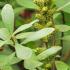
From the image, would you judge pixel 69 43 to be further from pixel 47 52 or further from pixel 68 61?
pixel 47 52

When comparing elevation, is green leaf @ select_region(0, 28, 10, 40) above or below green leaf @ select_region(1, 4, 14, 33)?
below

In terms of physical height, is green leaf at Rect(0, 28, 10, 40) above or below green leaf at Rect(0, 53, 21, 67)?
above

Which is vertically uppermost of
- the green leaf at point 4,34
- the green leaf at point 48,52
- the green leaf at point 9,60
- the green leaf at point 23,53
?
the green leaf at point 4,34

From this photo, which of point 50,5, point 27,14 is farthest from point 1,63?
point 27,14

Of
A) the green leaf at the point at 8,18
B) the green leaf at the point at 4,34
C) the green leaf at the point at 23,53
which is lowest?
the green leaf at the point at 23,53

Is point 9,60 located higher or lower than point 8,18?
lower

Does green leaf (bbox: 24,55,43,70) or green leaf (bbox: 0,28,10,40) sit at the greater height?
green leaf (bbox: 0,28,10,40)

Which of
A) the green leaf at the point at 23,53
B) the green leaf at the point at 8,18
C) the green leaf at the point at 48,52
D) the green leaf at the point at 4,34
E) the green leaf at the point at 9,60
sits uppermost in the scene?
the green leaf at the point at 8,18

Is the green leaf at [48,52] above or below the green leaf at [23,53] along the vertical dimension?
below

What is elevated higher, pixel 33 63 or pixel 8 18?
pixel 8 18

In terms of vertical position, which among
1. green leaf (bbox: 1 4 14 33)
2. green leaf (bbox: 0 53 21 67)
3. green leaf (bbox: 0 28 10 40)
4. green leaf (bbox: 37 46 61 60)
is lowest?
green leaf (bbox: 0 53 21 67)

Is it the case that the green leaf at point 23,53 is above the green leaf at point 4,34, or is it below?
below

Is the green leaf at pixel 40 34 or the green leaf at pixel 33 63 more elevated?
the green leaf at pixel 40 34

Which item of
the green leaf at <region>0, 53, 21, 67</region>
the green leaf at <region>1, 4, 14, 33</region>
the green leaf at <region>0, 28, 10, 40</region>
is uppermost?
the green leaf at <region>1, 4, 14, 33</region>
